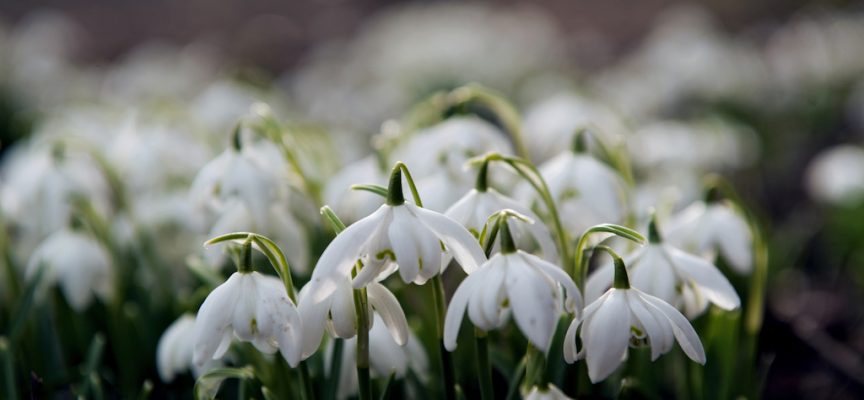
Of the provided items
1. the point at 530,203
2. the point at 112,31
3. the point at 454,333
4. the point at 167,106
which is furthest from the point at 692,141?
the point at 112,31

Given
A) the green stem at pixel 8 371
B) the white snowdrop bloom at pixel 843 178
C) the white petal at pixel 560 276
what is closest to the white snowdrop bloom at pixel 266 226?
the green stem at pixel 8 371

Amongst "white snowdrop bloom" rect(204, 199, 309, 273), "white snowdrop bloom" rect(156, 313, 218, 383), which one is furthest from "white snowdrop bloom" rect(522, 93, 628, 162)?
"white snowdrop bloom" rect(156, 313, 218, 383)

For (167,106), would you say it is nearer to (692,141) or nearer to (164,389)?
(164,389)

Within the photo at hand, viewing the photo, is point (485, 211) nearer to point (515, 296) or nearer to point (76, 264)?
point (515, 296)

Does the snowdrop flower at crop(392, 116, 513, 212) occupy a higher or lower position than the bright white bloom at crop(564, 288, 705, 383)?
higher

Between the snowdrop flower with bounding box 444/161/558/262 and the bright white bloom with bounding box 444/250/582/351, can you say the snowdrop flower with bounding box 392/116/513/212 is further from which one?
the bright white bloom with bounding box 444/250/582/351

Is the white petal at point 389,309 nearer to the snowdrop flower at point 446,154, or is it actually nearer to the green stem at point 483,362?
the green stem at point 483,362
